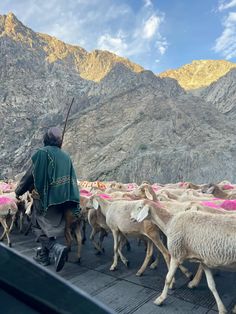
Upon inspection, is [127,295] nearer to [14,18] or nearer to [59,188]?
[59,188]

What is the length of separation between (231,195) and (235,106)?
5664 centimetres

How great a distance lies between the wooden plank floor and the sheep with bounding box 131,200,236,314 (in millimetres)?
236

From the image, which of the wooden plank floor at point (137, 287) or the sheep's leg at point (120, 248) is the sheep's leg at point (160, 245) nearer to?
the wooden plank floor at point (137, 287)

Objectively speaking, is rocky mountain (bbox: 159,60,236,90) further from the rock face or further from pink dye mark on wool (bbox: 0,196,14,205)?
pink dye mark on wool (bbox: 0,196,14,205)

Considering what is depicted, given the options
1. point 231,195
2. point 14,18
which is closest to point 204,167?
point 231,195

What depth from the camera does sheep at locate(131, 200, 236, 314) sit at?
375 centimetres

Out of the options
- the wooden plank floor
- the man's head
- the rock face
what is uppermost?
the rock face

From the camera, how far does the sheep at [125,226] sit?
5.22 m

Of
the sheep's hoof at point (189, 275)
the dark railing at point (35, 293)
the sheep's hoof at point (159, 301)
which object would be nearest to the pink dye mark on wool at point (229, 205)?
the sheep's hoof at point (189, 275)

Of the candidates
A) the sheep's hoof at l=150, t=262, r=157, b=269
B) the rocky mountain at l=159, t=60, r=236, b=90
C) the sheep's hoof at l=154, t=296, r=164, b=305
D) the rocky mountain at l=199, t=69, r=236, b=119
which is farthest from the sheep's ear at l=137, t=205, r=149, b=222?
the rocky mountain at l=159, t=60, r=236, b=90

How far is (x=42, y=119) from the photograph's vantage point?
207 ft

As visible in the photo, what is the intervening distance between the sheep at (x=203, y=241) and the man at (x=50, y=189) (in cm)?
164

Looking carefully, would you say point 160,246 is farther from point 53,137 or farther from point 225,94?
point 225,94

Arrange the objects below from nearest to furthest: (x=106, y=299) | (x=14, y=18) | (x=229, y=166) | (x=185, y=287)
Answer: (x=106, y=299) < (x=185, y=287) < (x=229, y=166) < (x=14, y=18)
